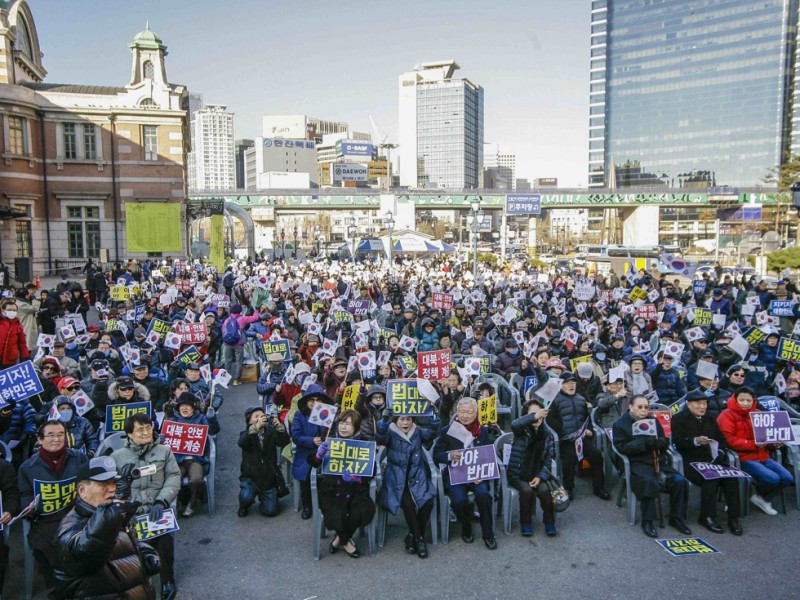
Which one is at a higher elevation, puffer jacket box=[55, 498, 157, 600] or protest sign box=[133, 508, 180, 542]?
puffer jacket box=[55, 498, 157, 600]

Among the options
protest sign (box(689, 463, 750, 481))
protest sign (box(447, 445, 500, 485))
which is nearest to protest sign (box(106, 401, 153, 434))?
protest sign (box(447, 445, 500, 485))

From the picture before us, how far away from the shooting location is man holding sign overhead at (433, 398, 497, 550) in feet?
23.1

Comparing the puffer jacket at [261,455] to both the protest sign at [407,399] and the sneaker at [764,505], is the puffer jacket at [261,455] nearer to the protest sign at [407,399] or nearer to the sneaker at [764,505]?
the protest sign at [407,399]

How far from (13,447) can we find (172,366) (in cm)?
383

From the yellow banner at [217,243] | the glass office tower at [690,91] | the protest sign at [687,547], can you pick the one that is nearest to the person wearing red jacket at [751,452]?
the protest sign at [687,547]

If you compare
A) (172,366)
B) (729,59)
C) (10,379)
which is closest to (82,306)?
(172,366)

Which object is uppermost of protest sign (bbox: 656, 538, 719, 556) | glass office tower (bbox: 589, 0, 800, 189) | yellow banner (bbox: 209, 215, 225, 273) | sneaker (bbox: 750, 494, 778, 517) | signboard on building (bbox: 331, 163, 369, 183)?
glass office tower (bbox: 589, 0, 800, 189)

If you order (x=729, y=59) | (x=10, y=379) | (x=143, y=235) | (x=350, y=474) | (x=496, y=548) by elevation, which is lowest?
(x=496, y=548)

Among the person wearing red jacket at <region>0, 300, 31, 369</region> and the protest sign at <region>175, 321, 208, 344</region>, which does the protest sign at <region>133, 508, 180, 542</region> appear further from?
the protest sign at <region>175, 321, 208, 344</region>

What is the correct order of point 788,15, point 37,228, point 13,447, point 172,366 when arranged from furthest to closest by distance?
point 788,15 < point 37,228 < point 172,366 < point 13,447

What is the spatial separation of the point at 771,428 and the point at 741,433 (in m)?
0.32

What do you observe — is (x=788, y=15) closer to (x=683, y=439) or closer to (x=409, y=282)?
(x=409, y=282)

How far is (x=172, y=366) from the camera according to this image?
11.4 metres

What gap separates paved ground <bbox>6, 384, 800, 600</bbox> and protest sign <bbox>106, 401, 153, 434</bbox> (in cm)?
143
